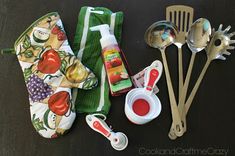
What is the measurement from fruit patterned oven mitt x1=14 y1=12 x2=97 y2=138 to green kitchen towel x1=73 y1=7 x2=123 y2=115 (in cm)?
2

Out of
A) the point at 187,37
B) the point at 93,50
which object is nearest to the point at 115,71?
the point at 93,50

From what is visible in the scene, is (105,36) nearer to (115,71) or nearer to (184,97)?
(115,71)

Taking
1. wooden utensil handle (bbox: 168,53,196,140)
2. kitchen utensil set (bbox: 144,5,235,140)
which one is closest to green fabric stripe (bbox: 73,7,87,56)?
kitchen utensil set (bbox: 144,5,235,140)

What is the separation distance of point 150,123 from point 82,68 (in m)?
0.19

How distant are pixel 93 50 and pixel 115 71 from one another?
85mm

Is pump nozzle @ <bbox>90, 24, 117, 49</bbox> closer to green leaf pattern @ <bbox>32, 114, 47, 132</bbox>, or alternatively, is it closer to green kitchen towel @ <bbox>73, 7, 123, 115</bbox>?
green kitchen towel @ <bbox>73, 7, 123, 115</bbox>

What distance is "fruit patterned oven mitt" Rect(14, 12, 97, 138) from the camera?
1.98 feet

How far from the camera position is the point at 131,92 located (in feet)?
1.90

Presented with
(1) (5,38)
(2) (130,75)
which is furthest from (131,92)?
(1) (5,38)

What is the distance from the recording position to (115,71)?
625 mm

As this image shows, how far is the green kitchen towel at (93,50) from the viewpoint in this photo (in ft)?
2.05

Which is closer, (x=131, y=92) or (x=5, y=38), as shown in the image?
(x=131, y=92)

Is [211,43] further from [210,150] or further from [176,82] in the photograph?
[210,150]

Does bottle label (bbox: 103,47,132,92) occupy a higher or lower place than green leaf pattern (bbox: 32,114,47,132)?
higher
